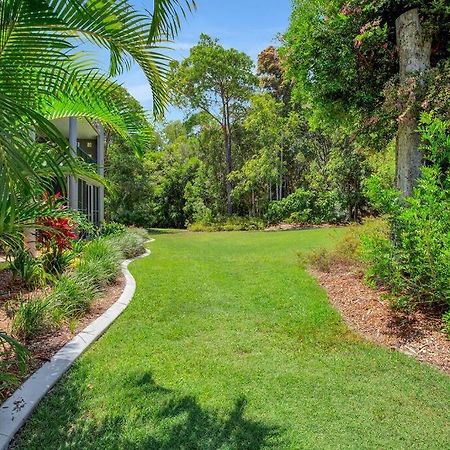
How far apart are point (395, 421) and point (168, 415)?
1.77 m

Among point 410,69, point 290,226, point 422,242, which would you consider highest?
point 410,69

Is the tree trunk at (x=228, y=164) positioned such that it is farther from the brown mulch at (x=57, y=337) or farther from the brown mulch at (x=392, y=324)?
the brown mulch at (x=57, y=337)

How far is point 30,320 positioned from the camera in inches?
189

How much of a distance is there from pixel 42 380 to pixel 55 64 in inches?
110

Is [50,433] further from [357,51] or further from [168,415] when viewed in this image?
[357,51]

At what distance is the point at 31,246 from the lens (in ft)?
26.9

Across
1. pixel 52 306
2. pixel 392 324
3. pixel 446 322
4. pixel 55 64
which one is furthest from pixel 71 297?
pixel 446 322

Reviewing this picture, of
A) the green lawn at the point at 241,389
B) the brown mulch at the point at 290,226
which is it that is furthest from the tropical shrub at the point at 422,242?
the brown mulch at the point at 290,226

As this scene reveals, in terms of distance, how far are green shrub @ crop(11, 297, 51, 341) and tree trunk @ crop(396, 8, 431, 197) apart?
5274mm

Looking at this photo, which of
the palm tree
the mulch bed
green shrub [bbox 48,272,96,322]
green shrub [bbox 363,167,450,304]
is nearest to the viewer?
the palm tree

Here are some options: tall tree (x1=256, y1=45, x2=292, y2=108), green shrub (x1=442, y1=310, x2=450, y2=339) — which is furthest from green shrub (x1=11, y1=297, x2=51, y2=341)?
tall tree (x1=256, y1=45, x2=292, y2=108)

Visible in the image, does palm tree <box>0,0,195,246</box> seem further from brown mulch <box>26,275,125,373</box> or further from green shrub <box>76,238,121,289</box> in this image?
green shrub <box>76,238,121,289</box>

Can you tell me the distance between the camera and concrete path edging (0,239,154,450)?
10.2 ft

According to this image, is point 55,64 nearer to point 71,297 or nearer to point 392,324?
point 71,297
